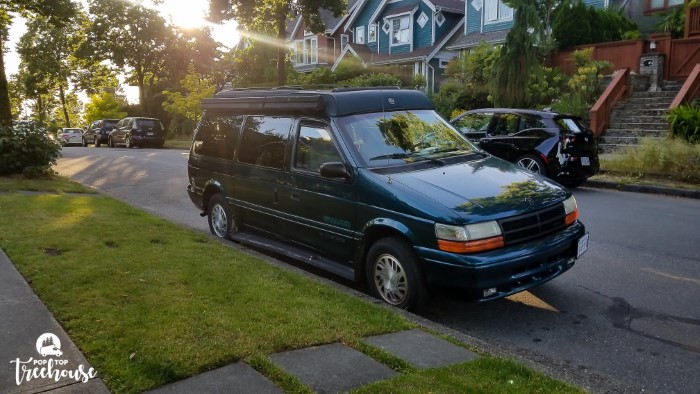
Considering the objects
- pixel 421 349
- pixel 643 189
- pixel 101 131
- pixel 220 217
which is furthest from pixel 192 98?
pixel 421 349

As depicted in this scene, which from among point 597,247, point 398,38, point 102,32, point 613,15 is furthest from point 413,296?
point 102,32

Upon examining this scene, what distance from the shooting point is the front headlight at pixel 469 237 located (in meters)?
4.61

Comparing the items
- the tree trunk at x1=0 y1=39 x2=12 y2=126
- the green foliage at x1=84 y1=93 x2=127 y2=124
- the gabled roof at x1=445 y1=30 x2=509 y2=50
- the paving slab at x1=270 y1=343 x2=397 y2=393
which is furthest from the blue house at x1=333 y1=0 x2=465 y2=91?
the paving slab at x1=270 y1=343 x2=397 y2=393

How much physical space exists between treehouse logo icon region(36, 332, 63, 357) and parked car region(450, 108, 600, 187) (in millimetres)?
8949

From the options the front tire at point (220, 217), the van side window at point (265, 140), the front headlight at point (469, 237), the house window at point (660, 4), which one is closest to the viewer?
the front headlight at point (469, 237)

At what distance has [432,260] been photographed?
15.5 ft

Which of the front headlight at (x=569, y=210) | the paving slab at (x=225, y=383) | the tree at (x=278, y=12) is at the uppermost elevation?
the tree at (x=278, y=12)

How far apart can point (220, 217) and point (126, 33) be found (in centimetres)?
4210

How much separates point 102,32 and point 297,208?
44062 mm

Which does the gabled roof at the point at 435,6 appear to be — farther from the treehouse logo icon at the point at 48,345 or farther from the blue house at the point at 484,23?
the treehouse logo icon at the point at 48,345

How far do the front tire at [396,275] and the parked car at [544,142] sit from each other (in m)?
6.93

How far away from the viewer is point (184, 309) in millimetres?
4543

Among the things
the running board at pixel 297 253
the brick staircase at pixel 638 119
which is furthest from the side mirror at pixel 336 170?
the brick staircase at pixel 638 119

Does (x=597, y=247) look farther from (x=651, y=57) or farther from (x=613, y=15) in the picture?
(x=613, y=15)
